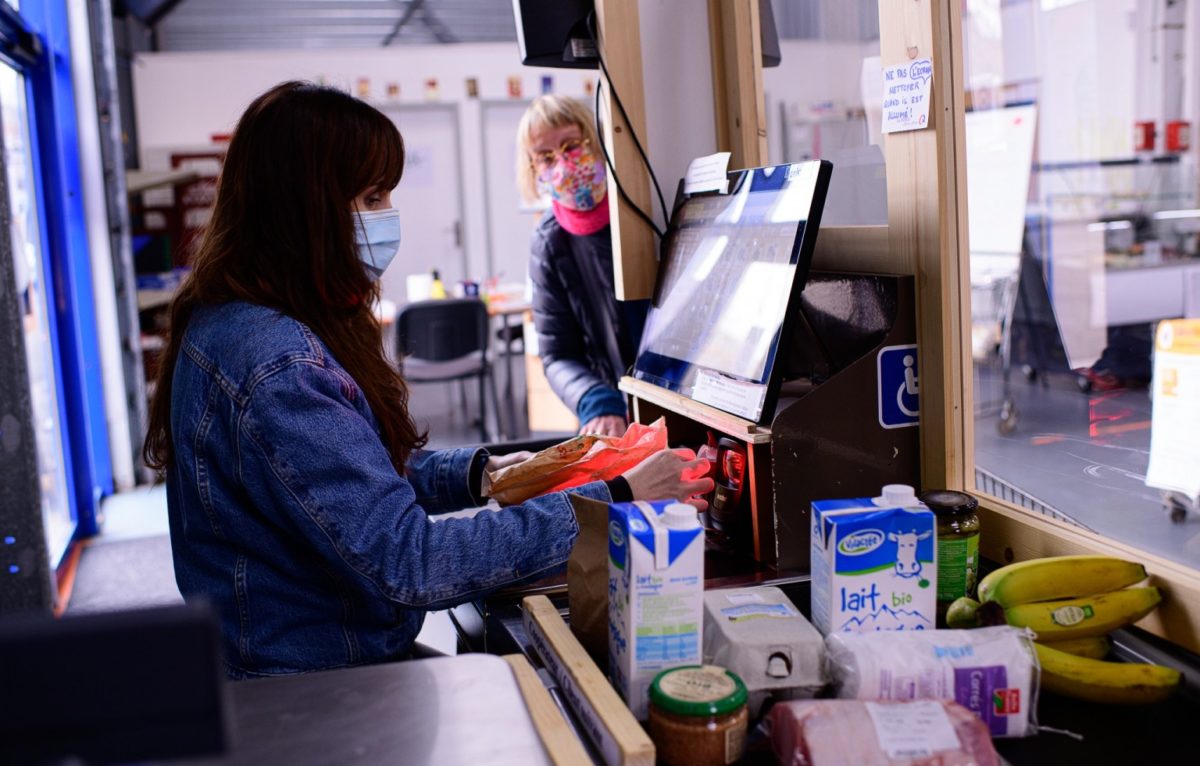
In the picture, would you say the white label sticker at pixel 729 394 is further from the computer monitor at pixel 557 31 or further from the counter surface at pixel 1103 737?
the computer monitor at pixel 557 31

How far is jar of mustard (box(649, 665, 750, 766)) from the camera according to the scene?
901 mm

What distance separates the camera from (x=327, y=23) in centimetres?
1052

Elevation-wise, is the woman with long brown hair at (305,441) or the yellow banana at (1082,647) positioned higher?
the woman with long brown hair at (305,441)

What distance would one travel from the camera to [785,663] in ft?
3.30

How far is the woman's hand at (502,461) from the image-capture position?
168 cm

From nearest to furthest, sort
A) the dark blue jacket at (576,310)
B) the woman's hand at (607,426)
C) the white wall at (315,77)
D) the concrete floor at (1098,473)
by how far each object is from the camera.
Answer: the concrete floor at (1098,473) → the woman's hand at (607,426) → the dark blue jacket at (576,310) → the white wall at (315,77)

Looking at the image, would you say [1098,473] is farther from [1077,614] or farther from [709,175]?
[709,175]

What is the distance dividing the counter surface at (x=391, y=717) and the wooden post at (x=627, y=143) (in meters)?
1.05

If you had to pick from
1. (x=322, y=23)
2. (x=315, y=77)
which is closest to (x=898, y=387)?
(x=315, y=77)

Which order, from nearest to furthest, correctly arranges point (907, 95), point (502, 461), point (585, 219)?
point (907, 95) → point (502, 461) → point (585, 219)

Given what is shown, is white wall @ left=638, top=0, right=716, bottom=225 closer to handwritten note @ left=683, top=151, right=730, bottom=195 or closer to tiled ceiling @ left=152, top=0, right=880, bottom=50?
handwritten note @ left=683, top=151, right=730, bottom=195

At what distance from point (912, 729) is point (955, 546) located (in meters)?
0.39

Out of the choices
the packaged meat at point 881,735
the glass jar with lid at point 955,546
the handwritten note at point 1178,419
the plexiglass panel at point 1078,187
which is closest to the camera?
the packaged meat at point 881,735

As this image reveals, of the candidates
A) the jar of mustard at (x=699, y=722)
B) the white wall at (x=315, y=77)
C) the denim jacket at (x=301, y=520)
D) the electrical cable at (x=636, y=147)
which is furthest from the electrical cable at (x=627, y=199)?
the white wall at (x=315, y=77)
